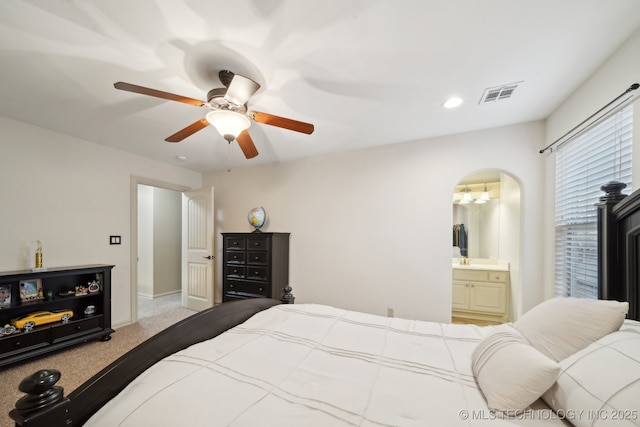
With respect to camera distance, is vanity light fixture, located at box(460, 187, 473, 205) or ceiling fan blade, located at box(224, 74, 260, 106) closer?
ceiling fan blade, located at box(224, 74, 260, 106)

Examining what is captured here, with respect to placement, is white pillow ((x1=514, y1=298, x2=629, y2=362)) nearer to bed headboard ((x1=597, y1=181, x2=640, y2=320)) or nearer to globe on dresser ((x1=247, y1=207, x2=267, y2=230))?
bed headboard ((x1=597, y1=181, x2=640, y2=320))

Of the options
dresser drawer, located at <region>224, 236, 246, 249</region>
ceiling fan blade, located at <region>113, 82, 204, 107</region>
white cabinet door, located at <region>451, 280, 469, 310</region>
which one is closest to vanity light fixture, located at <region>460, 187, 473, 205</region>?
white cabinet door, located at <region>451, 280, 469, 310</region>

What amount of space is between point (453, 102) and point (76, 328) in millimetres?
4598

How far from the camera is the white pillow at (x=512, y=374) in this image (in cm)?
84

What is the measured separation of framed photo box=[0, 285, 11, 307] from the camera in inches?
92.0

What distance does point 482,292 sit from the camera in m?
3.55

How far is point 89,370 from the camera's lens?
88.8 inches

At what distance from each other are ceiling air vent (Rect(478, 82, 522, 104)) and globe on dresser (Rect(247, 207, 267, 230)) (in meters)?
3.05

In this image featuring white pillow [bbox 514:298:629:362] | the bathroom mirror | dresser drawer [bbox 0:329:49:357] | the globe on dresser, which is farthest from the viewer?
the bathroom mirror

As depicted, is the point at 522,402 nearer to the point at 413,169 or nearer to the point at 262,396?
the point at 262,396

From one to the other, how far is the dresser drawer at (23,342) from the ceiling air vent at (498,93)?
4807 millimetres

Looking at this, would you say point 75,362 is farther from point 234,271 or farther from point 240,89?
point 240,89

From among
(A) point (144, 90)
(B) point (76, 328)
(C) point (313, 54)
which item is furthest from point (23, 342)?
(C) point (313, 54)

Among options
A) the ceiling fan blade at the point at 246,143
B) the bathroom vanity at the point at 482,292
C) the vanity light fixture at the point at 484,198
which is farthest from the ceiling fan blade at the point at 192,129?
the vanity light fixture at the point at 484,198
